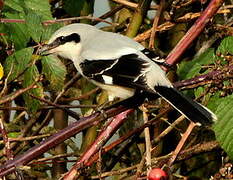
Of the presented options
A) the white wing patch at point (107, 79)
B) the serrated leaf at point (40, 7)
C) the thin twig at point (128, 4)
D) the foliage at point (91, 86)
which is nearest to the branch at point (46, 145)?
the foliage at point (91, 86)

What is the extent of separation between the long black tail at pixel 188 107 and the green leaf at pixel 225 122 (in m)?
0.06

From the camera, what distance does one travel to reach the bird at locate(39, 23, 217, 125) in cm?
217

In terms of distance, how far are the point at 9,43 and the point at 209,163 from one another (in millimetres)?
1498

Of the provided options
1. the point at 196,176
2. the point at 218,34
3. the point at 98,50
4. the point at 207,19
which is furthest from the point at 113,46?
the point at 196,176

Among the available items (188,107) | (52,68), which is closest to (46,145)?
(188,107)

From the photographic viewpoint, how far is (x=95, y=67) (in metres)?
2.32

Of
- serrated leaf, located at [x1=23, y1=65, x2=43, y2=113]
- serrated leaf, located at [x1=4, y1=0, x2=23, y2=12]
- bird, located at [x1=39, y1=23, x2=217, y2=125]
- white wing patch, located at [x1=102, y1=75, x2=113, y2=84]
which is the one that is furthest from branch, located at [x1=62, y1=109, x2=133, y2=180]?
serrated leaf, located at [x1=4, y1=0, x2=23, y2=12]

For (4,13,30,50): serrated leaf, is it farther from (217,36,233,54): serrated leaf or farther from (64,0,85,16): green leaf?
(217,36,233,54): serrated leaf

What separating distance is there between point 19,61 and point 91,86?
1082 mm

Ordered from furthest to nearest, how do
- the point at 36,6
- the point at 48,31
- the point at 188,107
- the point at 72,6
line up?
the point at 72,6 < the point at 36,6 < the point at 48,31 < the point at 188,107

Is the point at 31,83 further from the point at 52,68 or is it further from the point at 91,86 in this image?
the point at 91,86

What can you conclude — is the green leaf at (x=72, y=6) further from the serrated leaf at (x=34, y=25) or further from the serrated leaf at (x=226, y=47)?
the serrated leaf at (x=226, y=47)

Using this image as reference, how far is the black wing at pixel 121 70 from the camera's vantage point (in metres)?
2.23

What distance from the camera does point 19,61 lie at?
7.47ft
